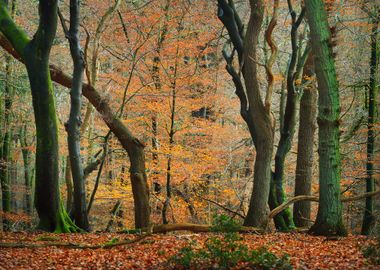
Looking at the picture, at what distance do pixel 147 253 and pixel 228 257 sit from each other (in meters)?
2.28

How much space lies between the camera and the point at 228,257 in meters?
5.27

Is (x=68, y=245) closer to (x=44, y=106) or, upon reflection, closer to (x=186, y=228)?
(x=186, y=228)

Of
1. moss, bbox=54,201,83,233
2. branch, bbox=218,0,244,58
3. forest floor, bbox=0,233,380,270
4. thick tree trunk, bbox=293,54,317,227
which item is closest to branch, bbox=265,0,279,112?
branch, bbox=218,0,244,58

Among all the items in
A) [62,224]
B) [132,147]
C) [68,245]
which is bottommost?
[68,245]

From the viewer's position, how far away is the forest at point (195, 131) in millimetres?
7332

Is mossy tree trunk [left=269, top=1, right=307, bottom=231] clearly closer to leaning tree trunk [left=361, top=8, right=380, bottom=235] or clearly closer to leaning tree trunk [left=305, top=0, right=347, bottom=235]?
leaning tree trunk [left=361, top=8, right=380, bottom=235]

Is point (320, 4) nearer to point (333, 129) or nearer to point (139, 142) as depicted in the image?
point (333, 129)

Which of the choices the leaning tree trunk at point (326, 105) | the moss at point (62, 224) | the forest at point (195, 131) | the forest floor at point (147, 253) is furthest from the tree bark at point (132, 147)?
the leaning tree trunk at point (326, 105)

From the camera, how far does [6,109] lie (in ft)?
57.0

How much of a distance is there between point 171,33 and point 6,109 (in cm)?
733

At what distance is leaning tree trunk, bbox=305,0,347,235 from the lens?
788 cm

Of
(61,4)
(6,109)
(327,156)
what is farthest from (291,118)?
(6,109)

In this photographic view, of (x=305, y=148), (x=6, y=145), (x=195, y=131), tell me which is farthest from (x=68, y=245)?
(x=6, y=145)

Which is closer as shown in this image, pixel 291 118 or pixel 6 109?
pixel 291 118
